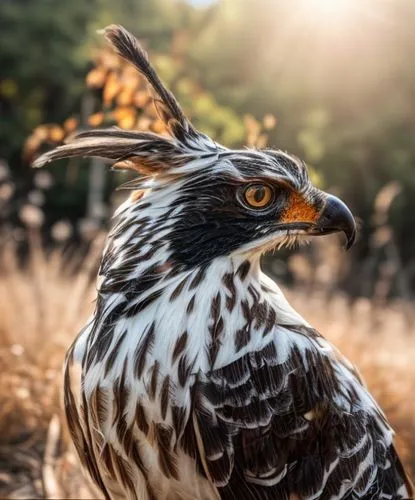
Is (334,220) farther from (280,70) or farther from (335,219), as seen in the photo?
(280,70)

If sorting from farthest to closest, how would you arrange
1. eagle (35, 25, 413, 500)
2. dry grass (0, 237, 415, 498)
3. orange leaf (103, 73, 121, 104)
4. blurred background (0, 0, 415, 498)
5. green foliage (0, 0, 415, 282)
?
green foliage (0, 0, 415, 282)
blurred background (0, 0, 415, 498)
dry grass (0, 237, 415, 498)
orange leaf (103, 73, 121, 104)
eagle (35, 25, 413, 500)

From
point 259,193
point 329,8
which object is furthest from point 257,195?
point 329,8

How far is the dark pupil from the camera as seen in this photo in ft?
6.72

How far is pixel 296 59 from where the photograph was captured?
47.5ft

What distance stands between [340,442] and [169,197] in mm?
864

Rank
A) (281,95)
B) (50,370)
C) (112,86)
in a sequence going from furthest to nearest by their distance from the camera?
(281,95) < (50,370) < (112,86)

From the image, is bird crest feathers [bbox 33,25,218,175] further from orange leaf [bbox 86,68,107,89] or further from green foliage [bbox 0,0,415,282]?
green foliage [bbox 0,0,415,282]

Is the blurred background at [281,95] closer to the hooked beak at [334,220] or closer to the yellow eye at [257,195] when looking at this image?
the hooked beak at [334,220]

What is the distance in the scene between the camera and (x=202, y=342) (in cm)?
198

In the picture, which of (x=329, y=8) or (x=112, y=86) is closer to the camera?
(x=112, y=86)

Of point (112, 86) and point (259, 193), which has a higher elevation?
point (112, 86)

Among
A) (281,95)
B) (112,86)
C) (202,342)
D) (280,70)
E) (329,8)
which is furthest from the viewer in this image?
(280,70)

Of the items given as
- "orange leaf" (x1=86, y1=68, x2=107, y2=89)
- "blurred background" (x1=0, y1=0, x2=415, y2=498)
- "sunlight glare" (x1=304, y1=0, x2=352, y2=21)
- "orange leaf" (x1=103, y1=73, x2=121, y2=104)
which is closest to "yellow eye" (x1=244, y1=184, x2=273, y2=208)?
"orange leaf" (x1=103, y1=73, x2=121, y2=104)

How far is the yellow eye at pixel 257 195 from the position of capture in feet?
6.70
